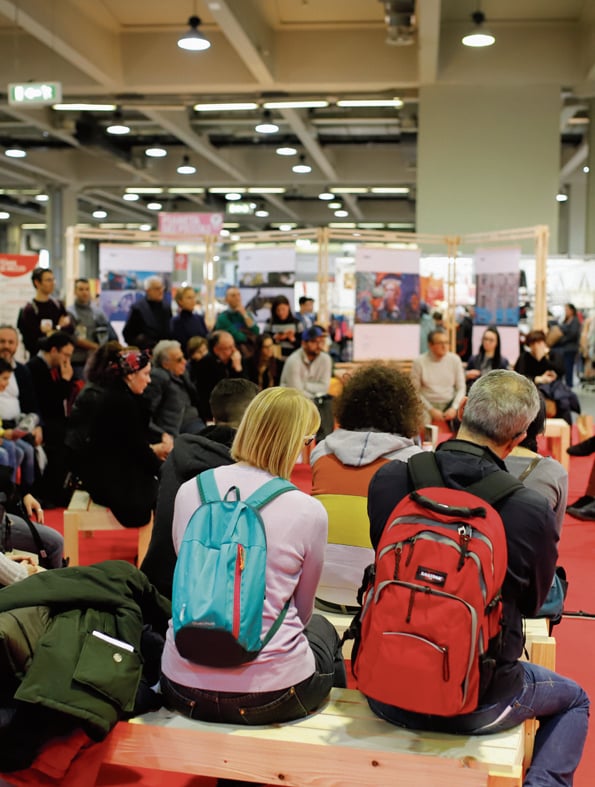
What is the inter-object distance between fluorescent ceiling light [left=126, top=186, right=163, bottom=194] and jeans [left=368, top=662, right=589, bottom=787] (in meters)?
20.3

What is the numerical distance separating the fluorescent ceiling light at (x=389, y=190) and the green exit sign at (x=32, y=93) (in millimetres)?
12340

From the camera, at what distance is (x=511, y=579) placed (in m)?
2.29

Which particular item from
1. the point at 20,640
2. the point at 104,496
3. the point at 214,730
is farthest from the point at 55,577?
the point at 104,496

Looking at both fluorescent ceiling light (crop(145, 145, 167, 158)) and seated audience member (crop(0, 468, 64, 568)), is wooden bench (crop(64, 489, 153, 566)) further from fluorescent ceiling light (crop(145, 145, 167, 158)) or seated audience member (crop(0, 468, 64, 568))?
fluorescent ceiling light (crop(145, 145, 167, 158))

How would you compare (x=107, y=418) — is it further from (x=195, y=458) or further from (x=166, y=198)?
(x=166, y=198)

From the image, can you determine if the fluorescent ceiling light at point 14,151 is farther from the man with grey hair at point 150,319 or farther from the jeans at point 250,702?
the jeans at point 250,702

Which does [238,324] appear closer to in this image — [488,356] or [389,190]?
[488,356]

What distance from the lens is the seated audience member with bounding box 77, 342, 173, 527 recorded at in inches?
193

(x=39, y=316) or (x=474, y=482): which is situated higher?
(x=39, y=316)

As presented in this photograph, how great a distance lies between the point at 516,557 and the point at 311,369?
669 cm

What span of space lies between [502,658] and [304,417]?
76 centimetres

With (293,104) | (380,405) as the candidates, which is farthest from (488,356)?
(380,405)

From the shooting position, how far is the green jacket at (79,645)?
2236mm

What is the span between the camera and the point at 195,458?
3168 mm
